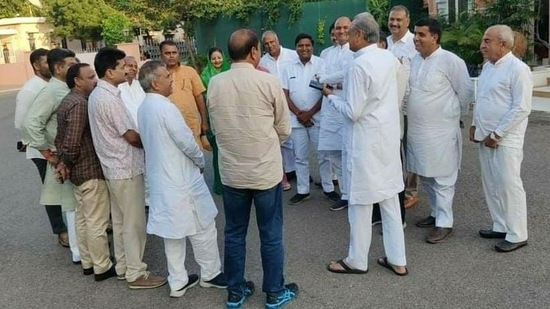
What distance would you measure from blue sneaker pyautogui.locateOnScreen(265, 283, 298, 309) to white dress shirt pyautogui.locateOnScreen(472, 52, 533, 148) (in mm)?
1873

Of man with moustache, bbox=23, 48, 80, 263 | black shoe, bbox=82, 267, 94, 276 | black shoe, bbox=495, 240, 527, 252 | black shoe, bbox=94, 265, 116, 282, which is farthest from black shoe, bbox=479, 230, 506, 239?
man with moustache, bbox=23, 48, 80, 263

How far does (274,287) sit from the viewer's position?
346 centimetres

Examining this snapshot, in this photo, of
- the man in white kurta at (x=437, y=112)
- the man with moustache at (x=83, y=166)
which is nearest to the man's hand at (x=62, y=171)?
the man with moustache at (x=83, y=166)

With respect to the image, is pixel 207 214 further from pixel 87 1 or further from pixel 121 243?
pixel 87 1

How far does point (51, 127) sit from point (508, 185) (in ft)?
11.7

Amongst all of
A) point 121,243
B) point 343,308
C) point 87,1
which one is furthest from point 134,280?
point 87,1

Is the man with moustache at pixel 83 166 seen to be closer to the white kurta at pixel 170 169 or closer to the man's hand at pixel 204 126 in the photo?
the white kurta at pixel 170 169

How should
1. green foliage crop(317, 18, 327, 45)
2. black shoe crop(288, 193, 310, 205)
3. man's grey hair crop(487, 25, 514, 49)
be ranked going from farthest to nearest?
green foliage crop(317, 18, 327, 45) → black shoe crop(288, 193, 310, 205) → man's grey hair crop(487, 25, 514, 49)

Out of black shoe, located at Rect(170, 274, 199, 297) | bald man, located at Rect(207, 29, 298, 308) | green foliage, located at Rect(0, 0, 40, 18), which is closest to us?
bald man, located at Rect(207, 29, 298, 308)

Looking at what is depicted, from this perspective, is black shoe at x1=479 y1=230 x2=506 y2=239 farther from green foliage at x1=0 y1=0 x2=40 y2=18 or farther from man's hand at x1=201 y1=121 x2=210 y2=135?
green foliage at x1=0 y1=0 x2=40 y2=18

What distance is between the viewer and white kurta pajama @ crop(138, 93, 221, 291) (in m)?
3.45

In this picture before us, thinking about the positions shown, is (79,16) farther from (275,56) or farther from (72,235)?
(72,235)

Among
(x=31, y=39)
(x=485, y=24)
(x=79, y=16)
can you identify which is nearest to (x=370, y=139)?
(x=485, y=24)

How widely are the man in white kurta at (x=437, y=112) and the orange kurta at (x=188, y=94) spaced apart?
7.29 feet
